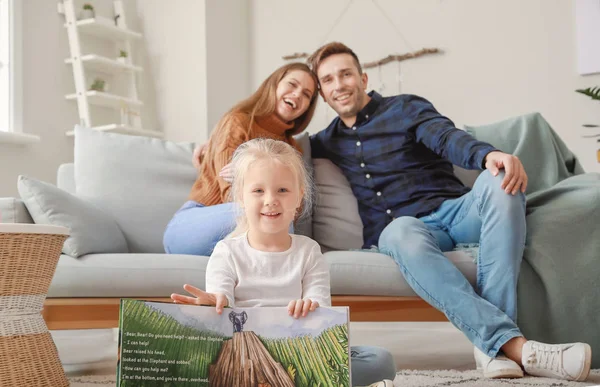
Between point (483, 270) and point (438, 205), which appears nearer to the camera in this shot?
point (483, 270)

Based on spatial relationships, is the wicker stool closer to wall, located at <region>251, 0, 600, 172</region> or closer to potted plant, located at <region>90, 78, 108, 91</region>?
potted plant, located at <region>90, 78, 108, 91</region>

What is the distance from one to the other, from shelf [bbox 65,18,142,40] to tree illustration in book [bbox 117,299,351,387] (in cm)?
300

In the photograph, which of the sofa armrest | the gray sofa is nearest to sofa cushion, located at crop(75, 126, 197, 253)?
the gray sofa

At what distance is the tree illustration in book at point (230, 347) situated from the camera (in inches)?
36.7

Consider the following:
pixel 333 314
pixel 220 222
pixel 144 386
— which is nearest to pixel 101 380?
pixel 220 222

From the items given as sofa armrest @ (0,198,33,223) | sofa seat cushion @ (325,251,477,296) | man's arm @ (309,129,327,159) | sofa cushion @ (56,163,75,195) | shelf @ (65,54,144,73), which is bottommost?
sofa seat cushion @ (325,251,477,296)

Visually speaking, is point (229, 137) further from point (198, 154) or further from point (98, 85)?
point (98, 85)

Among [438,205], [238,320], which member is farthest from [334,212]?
[238,320]

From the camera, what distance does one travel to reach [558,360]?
144 centimetres

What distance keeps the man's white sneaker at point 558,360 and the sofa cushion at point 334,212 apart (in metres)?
0.74

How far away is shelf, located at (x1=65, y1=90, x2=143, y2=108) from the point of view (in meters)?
3.56

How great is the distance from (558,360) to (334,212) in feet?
2.90

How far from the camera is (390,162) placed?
2.08 meters

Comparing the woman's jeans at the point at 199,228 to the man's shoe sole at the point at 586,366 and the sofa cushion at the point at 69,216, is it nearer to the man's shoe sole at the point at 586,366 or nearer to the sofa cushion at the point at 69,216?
the sofa cushion at the point at 69,216
